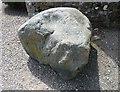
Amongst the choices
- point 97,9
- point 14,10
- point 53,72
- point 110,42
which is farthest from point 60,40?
→ point 14,10

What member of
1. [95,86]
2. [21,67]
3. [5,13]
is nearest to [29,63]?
[21,67]

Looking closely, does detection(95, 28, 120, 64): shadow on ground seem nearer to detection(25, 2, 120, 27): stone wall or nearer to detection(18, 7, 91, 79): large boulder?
detection(25, 2, 120, 27): stone wall

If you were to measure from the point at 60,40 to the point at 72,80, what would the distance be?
390mm

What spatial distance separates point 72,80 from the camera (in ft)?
7.64

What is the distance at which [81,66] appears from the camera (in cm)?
222

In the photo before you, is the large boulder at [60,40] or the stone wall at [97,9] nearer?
the large boulder at [60,40]

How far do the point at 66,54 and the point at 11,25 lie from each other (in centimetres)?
120

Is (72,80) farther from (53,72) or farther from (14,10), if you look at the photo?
(14,10)

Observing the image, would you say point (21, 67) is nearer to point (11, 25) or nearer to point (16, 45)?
point (16, 45)

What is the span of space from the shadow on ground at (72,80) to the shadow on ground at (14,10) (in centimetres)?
106

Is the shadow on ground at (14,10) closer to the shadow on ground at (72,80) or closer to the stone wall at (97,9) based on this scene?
the stone wall at (97,9)

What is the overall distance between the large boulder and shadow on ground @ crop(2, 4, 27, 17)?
3.19 feet

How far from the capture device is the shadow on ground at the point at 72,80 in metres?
2.29

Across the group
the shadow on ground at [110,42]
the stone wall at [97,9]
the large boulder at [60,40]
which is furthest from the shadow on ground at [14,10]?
the shadow on ground at [110,42]
